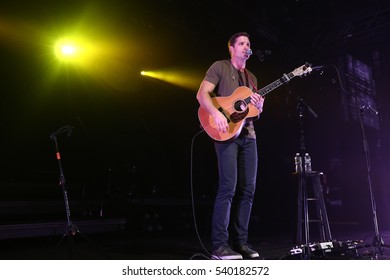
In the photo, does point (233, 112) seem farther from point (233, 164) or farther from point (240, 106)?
point (233, 164)

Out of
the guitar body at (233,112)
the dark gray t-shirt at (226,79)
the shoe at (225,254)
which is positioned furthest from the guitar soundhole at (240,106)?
the shoe at (225,254)

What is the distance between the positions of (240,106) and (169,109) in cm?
454

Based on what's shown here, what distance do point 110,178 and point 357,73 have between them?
5935 mm

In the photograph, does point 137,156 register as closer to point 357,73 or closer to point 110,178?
point 110,178

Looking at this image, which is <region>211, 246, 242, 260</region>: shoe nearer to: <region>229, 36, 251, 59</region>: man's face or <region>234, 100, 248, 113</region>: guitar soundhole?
<region>234, 100, 248, 113</region>: guitar soundhole

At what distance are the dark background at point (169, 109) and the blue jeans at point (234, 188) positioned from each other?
3.15m

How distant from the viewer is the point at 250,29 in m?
6.72

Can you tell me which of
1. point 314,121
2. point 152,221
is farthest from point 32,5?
point 314,121

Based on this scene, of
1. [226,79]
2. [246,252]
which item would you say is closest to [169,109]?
[226,79]

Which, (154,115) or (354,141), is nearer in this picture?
(154,115)

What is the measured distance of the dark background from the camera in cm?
570

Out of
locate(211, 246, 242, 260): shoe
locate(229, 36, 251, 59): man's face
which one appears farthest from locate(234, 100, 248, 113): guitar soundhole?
locate(211, 246, 242, 260): shoe

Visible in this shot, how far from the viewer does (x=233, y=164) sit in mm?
2629
